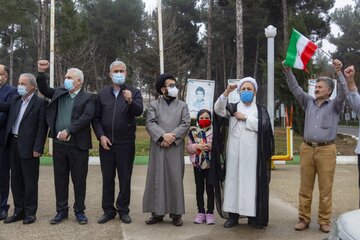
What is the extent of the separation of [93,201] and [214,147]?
8.54 ft

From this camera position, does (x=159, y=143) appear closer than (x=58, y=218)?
Yes

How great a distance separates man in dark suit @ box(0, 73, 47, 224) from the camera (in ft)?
18.5

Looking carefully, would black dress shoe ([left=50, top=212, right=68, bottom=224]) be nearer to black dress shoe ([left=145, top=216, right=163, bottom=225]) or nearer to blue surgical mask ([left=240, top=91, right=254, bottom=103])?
black dress shoe ([left=145, top=216, right=163, bottom=225])

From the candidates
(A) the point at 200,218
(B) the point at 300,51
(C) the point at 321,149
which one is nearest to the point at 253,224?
(A) the point at 200,218

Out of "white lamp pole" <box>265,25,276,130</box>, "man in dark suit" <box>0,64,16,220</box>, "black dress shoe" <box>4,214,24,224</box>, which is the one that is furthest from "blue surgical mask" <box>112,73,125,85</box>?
"white lamp pole" <box>265,25,276,130</box>

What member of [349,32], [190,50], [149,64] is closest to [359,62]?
[349,32]

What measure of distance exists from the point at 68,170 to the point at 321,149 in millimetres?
3131

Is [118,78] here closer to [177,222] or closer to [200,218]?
[177,222]

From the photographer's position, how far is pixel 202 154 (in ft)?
18.4

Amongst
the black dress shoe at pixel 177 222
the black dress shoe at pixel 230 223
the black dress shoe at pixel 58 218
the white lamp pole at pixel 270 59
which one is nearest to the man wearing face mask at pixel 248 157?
the black dress shoe at pixel 230 223

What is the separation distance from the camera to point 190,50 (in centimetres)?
4372

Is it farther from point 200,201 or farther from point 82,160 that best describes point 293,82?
point 82,160

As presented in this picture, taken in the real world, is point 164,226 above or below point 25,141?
below

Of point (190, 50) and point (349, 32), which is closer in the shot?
point (190, 50)
